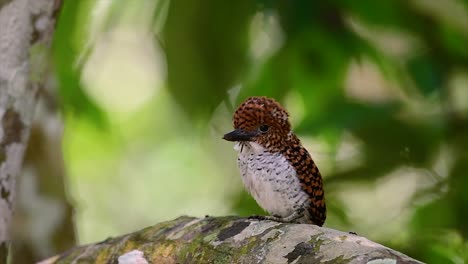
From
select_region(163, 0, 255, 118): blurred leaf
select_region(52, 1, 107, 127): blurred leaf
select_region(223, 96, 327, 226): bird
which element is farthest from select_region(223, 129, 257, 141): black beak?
select_region(52, 1, 107, 127): blurred leaf

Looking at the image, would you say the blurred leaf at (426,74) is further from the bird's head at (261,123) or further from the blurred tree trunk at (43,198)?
the bird's head at (261,123)

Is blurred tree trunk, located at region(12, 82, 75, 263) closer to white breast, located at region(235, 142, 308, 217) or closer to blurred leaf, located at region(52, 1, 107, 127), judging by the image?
blurred leaf, located at region(52, 1, 107, 127)

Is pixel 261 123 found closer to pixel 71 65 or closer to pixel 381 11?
pixel 381 11

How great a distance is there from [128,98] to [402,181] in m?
2.56

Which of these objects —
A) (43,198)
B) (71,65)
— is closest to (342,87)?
(71,65)

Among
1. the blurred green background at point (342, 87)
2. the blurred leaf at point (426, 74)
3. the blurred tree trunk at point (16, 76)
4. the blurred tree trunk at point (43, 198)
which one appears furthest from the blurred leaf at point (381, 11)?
the blurred tree trunk at point (16, 76)

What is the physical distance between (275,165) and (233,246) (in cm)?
27

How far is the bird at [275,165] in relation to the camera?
190 cm

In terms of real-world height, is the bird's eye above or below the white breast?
above

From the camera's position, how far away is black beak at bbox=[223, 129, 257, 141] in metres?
1.90

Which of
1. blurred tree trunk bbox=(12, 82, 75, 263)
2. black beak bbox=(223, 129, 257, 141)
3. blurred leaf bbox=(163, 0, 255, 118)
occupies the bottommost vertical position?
blurred tree trunk bbox=(12, 82, 75, 263)

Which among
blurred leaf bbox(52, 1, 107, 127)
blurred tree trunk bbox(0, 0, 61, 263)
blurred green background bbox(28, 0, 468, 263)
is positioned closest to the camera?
blurred tree trunk bbox(0, 0, 61, 263)

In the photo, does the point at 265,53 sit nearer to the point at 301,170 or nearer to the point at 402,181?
the point at 402,181

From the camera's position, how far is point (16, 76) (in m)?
2.18
